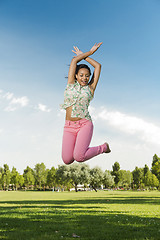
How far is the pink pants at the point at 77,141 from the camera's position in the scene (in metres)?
4.44

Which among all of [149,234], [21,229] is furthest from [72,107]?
[21,229]

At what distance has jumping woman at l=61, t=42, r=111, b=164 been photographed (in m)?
4.44

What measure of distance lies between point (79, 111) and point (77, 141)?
0.52 meters

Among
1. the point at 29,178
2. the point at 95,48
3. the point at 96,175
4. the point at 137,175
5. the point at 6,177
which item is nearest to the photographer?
the point at 95,48

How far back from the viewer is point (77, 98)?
4.54 meters

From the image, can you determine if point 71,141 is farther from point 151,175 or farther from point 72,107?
point 151,175

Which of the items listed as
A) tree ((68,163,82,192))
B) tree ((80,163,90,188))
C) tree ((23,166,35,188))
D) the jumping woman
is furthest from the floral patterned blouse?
tree ((23,166,35,188))

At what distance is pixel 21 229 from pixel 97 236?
2.77 m

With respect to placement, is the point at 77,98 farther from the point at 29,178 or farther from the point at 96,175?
the point at 29,178

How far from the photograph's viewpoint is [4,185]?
98.1 meters

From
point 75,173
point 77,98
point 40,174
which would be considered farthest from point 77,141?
point 40,174

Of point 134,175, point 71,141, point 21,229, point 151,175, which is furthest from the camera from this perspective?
point 134,175

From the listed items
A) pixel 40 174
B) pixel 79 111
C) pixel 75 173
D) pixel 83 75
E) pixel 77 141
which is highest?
pixel 83 75

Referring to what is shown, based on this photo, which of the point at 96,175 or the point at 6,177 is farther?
the point at 6,177
